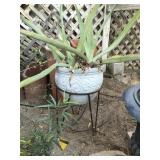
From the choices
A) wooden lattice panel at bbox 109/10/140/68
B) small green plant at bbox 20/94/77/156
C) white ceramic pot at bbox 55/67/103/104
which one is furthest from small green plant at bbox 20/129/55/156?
wooden lattice panel at bbox 109/10/140/68

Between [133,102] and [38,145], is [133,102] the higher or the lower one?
the higher one

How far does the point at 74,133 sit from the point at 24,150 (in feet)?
1.59

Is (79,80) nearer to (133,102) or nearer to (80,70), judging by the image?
(80,70)

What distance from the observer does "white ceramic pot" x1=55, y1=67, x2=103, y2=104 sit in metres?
1.92

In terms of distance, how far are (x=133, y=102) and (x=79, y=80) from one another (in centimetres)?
37

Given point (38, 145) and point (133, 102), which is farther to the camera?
point (38, 145)

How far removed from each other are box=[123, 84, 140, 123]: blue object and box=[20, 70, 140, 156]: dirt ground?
1.35 feet

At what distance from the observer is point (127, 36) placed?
327 cm

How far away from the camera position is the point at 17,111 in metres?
1.58

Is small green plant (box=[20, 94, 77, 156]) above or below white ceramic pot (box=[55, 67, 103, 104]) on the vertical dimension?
below

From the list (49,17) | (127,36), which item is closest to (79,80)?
(49,17)

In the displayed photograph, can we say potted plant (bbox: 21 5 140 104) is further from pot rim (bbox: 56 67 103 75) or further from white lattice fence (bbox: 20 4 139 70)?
white lattice fence (bbox: 20 4 139 70)
